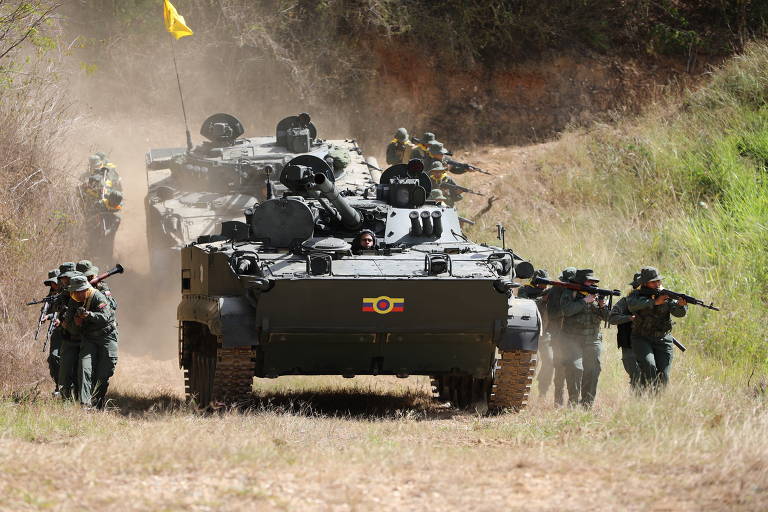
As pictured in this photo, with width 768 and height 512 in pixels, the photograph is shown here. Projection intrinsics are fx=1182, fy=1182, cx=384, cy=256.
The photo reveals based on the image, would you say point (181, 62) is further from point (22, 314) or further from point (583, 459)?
point (583, 459)

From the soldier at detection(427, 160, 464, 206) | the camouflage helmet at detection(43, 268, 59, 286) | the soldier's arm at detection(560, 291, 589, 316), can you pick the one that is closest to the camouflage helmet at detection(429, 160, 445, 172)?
the soldier at detection(427, 160, 464, 206)

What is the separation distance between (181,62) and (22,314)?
1489 cm

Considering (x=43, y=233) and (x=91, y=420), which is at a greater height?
(x=43, y=233)

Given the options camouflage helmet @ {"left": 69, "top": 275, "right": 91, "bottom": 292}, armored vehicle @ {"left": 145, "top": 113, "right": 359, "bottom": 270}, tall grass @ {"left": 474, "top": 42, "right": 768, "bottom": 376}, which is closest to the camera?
camouflage helmet @ {"left": 69, "top": 275, "right": 91, "bottom": 292}

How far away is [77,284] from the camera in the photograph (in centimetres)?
1027

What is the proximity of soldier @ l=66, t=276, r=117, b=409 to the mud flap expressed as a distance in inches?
138

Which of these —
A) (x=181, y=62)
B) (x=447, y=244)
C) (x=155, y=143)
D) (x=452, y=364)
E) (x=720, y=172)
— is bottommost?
(x=452, y=364)

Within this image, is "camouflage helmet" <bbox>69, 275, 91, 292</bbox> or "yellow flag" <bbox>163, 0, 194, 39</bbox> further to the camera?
"yellow flag" <bbox>163, 0, 194, 39</bbox>

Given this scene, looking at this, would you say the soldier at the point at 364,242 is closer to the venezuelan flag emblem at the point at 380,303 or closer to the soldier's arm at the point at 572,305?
the venezuelan flag emblem at the point at 380,303

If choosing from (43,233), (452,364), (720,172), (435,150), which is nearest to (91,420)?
(452,364)

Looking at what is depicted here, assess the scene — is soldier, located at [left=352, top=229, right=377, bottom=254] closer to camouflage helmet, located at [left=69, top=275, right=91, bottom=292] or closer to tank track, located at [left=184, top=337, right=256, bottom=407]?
tank track, located at [left=184, top=337, right=256, bottom=407]

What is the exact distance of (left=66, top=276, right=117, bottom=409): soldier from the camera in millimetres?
10367

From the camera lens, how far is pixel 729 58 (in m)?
23.9

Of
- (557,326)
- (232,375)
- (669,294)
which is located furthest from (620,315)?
(232,375)
